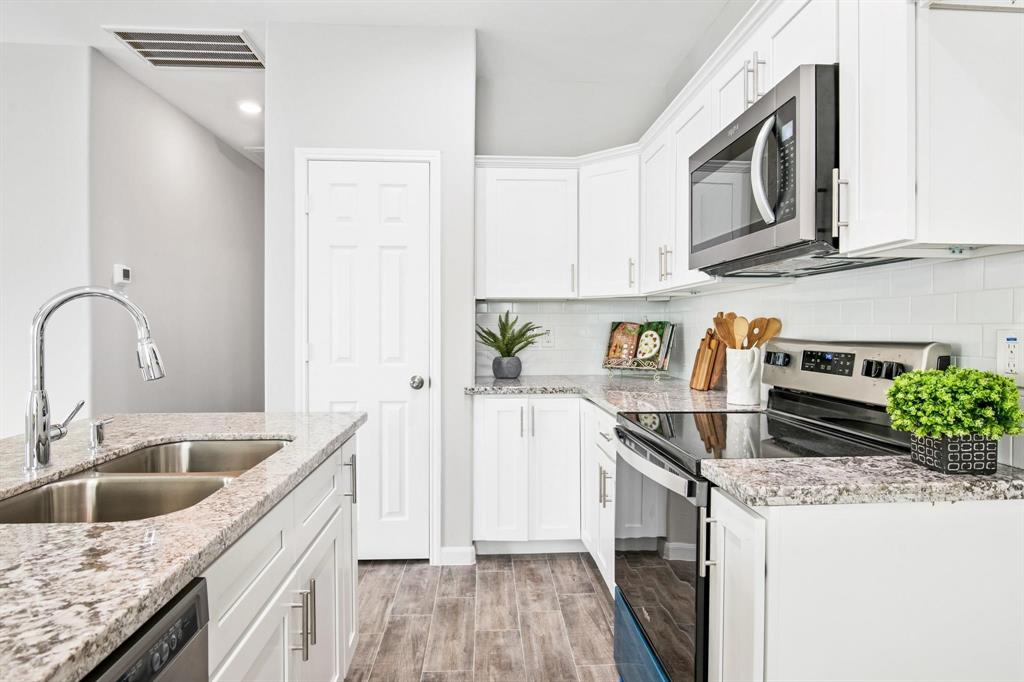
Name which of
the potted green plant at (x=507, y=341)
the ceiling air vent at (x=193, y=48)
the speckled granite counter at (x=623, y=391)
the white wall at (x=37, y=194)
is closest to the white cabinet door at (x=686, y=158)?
the speckled granite counter at (x=623, y=391)

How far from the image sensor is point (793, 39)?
5.08ft

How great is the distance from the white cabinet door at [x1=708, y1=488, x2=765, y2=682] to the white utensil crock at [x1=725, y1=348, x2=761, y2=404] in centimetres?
106

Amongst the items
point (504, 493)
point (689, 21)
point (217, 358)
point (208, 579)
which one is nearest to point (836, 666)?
point (208, 579)

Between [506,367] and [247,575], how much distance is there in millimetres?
2370

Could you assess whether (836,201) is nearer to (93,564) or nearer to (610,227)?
(93,564)

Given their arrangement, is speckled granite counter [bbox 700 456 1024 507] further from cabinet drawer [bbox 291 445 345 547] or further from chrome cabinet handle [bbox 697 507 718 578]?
cabinet drawer [bbox 291 445 345 547]

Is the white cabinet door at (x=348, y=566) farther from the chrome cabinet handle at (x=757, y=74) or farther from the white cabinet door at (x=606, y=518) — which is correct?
the chrome cabinet handle at (x=757, y=74)

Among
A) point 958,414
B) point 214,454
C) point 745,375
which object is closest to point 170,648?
point 214,454

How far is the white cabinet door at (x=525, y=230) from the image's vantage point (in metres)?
3.24

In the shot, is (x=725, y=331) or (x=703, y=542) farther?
(x=725, y=331)

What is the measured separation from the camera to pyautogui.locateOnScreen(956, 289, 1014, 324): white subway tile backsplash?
1256 mm

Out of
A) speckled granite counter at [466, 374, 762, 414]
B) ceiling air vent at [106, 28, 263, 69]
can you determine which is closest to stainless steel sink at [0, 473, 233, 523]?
speckled granite counter at [466, 374, 762, 414]

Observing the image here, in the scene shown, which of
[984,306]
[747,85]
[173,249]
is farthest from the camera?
[173,249]

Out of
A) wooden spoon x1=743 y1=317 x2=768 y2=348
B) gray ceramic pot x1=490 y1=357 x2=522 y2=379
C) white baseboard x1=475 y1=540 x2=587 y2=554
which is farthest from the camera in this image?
gray ceramic pot x1=490 y1=357 x2=522 y2=379
